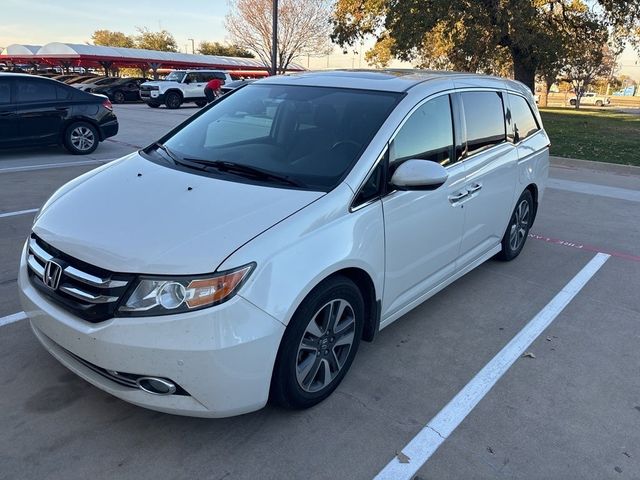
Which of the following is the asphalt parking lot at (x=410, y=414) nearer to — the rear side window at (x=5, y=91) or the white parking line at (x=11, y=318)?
the white parking line at (x=11, y=318)

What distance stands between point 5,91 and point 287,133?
320 inches

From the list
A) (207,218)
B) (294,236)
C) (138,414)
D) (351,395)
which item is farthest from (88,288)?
(351,395)

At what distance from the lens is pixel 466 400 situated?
299cm

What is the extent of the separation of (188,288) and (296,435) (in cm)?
98

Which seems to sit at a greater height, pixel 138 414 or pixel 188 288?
pixel 188 288

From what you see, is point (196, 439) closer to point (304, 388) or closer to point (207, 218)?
point (304, 388)

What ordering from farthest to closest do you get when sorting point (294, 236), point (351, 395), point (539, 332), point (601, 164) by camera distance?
point (601, 164) → point (539, 332) → point (351, 395) → point (294, 236)

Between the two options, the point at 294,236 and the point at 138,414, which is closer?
the point at 294,236

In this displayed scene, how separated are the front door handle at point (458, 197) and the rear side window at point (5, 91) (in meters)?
8.75

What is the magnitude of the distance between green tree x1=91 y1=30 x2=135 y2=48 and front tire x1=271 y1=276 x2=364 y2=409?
278ft

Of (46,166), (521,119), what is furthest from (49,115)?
(521,119)

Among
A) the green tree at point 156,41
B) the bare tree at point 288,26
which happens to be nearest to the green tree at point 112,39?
the green tree at point 156,41

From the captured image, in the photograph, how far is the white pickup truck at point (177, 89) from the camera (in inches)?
1027

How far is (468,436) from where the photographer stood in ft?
8.83
